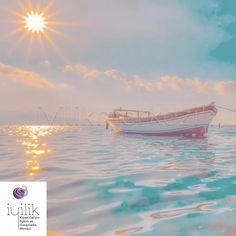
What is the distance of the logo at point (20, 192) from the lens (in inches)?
112

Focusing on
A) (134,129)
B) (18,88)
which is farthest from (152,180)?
(134,129)

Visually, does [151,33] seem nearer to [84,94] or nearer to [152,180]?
[84,94]

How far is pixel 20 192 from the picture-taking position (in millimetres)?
2869

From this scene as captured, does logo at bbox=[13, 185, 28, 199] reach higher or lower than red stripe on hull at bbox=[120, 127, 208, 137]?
lower

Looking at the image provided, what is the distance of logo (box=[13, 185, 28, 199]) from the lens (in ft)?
9.31

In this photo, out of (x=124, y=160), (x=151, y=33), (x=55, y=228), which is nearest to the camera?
(x=55, y=228)

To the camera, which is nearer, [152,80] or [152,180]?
[152,180]

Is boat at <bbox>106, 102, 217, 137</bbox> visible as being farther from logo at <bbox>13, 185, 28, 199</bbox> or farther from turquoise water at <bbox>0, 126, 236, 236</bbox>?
logo at <bbox>13, 185, 28, 199</bbox>

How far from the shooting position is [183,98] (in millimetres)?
4262

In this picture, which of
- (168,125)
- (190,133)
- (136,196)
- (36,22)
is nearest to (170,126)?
(168,125)

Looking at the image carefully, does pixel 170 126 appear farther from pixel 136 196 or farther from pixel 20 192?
pixel 20 192

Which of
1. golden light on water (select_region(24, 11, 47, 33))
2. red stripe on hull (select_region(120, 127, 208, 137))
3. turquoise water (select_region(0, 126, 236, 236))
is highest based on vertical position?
golden light on water (select_region(24, 11, 47, 33))

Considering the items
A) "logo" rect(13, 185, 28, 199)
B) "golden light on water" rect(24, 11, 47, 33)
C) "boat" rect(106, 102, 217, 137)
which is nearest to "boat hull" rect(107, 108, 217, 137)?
"boat" rect(106, 102, 217, 137)

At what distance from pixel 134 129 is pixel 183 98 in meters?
8.63
